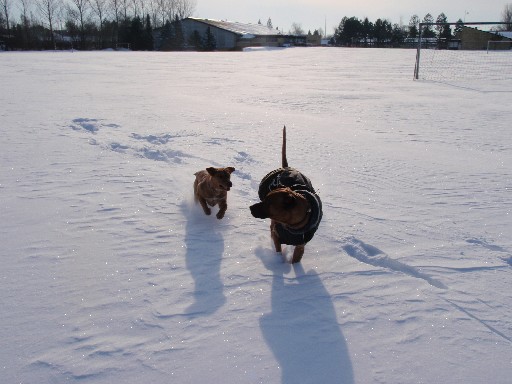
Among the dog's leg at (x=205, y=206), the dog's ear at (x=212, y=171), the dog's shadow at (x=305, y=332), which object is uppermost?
the dog's ear at (x=212, y=171)

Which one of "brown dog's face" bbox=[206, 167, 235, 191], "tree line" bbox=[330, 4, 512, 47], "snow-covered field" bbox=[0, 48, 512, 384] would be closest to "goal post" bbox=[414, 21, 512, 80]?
"snow-covered field" bbox=[0, 48, 512, 384]

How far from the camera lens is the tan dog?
157 inches

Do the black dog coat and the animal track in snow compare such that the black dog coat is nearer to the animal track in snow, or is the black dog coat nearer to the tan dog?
the animal track in snow

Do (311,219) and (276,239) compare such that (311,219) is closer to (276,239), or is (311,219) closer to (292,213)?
(292,213)

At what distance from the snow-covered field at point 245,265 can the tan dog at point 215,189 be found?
14 cm

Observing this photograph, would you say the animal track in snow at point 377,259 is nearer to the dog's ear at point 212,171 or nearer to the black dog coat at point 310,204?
the black dog coat at point 310,204

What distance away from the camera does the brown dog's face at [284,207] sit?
2773mm

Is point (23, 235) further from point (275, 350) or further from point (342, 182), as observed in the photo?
point (342, 182)

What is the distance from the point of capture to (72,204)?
4.13 m

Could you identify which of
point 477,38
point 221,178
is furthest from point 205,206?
point 477,38

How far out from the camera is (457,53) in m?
29.8

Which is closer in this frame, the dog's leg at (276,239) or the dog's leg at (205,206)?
the dog's leg at (276,239)

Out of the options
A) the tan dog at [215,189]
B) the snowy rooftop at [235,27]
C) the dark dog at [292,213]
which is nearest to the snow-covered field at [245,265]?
the tan dog at [215,189]

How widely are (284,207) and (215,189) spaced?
4.33ft
